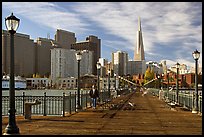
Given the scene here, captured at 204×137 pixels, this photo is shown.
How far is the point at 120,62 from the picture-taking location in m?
143

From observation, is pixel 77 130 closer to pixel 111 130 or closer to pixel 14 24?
pixel 111 130

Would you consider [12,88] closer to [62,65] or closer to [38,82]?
[62,65]

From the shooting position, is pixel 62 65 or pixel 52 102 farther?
pixel 62 65

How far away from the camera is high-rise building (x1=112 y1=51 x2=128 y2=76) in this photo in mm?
135050

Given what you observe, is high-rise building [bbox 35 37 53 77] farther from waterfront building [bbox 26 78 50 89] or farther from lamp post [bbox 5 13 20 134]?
lamp post [bbox 5 13 20 134]

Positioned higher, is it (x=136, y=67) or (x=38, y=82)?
(x=136, y=67)

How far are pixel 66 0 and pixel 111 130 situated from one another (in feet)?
21.2

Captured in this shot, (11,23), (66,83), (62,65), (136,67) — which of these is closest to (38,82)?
(62,65)

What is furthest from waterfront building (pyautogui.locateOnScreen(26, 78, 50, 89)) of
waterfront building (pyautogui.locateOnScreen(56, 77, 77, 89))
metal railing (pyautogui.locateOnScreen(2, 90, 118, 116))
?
metal railing (pyautogui.locateOnScreen(2, 90, 118, 116))

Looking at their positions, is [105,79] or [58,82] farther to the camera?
Result: [58,82]

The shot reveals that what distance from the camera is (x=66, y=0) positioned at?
7348 millimetres

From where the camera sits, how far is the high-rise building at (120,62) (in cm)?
13505

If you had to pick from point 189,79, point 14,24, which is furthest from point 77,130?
point 189,79

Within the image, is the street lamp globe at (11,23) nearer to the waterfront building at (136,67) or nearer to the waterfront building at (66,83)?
the waterfront building at (66,83)
